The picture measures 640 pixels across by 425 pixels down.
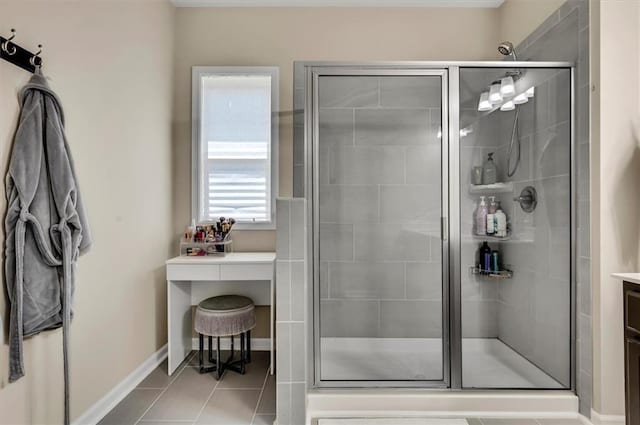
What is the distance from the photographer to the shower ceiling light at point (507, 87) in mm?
2123

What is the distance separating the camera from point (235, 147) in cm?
310

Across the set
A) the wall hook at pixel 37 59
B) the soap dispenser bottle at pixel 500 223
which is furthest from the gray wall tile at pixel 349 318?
the wall hook at pixel 37 59

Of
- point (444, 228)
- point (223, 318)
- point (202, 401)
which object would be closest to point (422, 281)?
point (444, 228)

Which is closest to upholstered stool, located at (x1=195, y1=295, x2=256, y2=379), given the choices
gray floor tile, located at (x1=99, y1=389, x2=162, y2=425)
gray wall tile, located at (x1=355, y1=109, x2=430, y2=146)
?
gray floor tile, located at (x1=99, y1=389, x2=162, y2=425)

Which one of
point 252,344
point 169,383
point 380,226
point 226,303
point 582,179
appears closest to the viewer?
point 582,179

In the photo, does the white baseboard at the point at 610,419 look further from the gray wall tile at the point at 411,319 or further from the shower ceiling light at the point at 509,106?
the shower ceiling light at the point at 509,106

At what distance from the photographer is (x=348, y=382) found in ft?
6.92

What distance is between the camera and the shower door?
2.09 metres

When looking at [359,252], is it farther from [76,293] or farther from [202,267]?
[76,293]

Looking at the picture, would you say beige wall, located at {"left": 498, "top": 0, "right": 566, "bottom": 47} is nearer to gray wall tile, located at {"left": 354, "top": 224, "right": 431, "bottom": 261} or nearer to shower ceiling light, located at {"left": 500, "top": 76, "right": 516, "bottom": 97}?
shower ceiling light, located at {"left": 500, "top": 76, "right": 516, "bottom": 97}

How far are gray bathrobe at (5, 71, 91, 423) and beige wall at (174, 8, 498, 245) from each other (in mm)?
1425

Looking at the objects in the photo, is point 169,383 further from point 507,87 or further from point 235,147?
point 507,87

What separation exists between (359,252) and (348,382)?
2.45 ft

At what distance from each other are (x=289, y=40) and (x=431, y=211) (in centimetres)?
196
